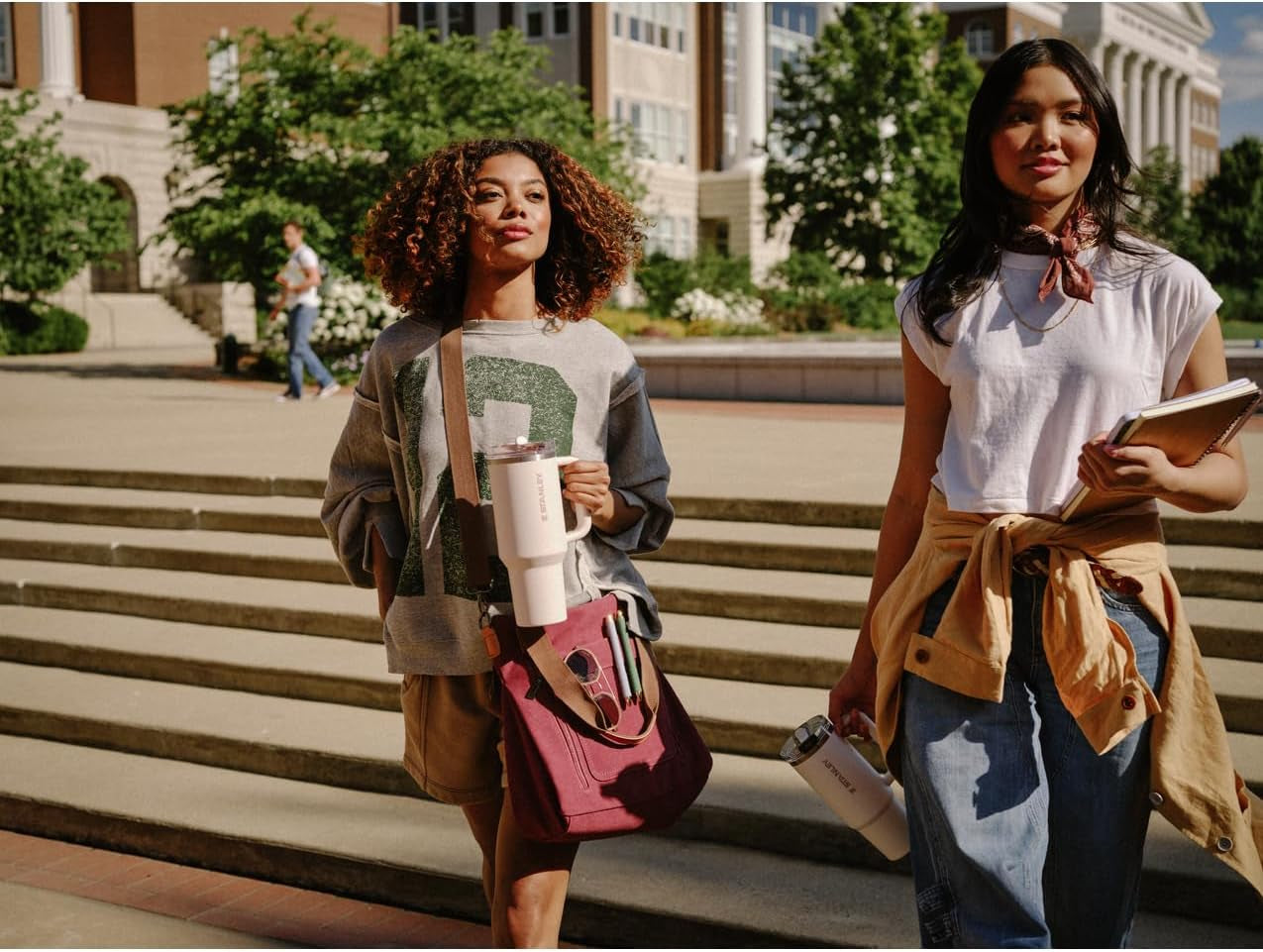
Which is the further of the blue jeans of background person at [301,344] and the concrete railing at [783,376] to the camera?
the blue jeans of background person at [301,344]

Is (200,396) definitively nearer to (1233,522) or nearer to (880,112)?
(1233,522)

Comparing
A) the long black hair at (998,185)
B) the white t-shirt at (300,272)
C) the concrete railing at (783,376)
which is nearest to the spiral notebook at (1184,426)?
the long black hair at (998,185)

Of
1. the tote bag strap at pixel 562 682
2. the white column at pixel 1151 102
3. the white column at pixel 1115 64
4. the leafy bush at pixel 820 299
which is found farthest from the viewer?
the white column at pixel 1151 102

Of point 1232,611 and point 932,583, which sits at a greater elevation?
point 932,583

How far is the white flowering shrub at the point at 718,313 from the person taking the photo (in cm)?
2631

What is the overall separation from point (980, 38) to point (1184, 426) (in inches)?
2966

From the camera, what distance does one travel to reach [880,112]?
36781mm

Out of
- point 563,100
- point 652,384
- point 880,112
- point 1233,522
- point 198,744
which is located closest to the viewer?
point 198,744

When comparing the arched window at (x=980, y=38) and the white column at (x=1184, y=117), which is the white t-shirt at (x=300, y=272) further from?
the white column at (x=1184, y=117)

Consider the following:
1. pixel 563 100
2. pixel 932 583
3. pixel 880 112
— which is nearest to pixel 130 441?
pixel 932 583

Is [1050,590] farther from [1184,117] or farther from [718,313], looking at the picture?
[1184,117]

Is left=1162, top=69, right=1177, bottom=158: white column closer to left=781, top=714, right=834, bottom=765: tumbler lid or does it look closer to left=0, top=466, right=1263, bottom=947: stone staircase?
left=0, top=466, right=1263, bottom=947: stone staircase

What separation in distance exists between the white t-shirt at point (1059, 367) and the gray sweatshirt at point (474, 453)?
78 centimetres

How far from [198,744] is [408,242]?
126 inches
